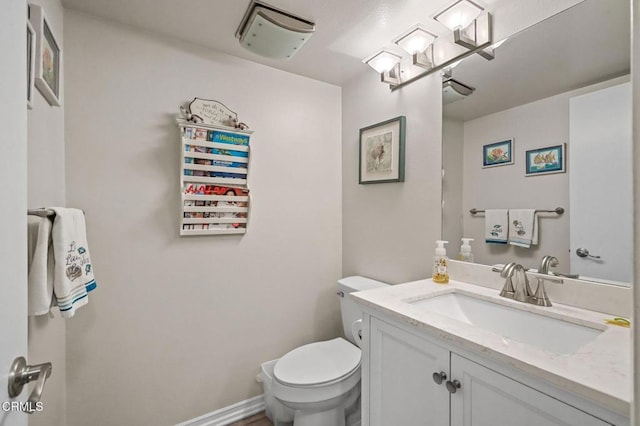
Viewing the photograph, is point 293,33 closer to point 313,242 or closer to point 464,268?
point 313,242

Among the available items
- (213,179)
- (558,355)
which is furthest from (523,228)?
(213,179)

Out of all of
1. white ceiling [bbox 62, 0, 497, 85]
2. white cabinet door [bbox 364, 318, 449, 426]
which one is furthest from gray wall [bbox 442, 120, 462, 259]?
white cabinet door [bbox 364, 318, 449, 426]

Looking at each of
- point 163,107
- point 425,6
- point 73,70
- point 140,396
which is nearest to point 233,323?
point 140,396

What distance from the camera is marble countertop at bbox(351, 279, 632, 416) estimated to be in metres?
0.60

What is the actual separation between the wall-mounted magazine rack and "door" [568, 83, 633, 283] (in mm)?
1578

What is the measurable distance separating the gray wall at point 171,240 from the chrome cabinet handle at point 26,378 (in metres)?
1.01

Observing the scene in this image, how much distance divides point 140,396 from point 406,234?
1.71 meters

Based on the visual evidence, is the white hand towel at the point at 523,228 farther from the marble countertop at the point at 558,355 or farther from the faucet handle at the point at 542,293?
the marble countertop at the point at 558,355

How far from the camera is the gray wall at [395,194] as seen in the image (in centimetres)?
156

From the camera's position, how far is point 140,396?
1.50 meters

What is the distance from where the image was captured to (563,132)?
3.67 feet

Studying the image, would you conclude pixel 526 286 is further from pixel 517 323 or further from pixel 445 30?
pixel 445 30

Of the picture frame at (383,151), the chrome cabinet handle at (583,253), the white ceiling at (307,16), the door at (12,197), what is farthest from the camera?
the picture frame at (383,151)

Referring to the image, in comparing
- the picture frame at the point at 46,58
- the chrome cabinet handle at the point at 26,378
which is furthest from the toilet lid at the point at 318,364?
the picture frame at the point at 46,58
